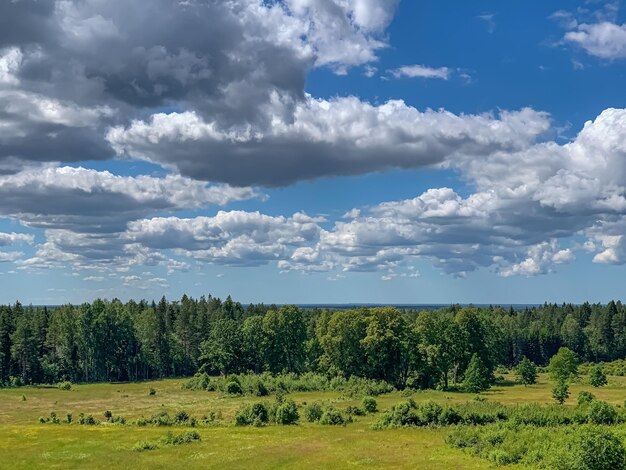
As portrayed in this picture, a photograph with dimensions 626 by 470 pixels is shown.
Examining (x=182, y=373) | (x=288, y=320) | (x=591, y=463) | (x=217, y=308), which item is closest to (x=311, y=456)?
(x=591, y=463)

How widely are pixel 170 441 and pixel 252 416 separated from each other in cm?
1377

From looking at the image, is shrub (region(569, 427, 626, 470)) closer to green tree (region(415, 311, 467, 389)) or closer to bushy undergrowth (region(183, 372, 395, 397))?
bushy undergrowth (region(183, 372, 395, 397))

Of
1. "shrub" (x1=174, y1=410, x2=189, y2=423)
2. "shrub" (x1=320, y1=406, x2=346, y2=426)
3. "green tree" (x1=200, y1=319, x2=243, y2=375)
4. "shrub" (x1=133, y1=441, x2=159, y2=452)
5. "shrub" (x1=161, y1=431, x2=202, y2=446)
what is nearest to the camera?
"shrub" (x1=133, y1=441, x2=159, y2=452)

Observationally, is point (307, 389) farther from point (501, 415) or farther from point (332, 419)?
point (501, 415)

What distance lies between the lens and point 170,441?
5700 cm

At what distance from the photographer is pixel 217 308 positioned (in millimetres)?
177125

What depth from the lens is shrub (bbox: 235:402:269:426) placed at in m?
68.4

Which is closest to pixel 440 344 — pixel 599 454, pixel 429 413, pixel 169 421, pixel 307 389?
pixel 307 389

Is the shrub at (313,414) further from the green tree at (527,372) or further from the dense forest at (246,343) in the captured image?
the green tree at (527,372)

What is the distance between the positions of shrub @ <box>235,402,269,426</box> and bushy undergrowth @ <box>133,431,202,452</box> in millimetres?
9924

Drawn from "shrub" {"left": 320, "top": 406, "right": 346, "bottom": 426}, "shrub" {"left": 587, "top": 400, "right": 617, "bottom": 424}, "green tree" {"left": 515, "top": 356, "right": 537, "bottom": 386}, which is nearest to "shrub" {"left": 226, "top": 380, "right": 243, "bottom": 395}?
"shrub" {"left": 320, "top": 406, "right": 346, "bottom": 426}

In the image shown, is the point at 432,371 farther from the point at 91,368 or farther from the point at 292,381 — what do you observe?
the point at 91,368

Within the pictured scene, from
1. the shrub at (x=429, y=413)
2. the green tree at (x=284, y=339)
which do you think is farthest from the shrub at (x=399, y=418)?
the green tree at (x=284, y=339)

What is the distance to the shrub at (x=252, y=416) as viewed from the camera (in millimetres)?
68375
